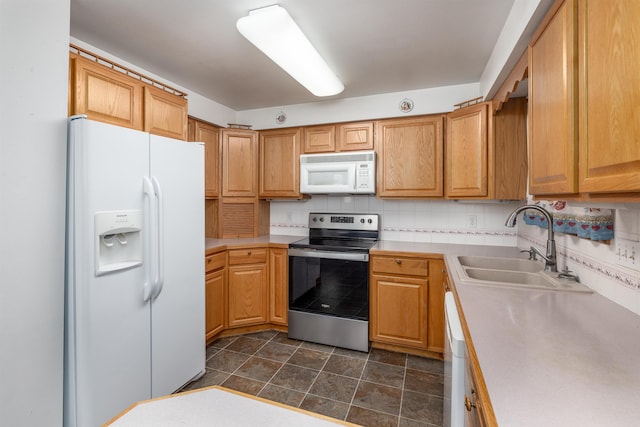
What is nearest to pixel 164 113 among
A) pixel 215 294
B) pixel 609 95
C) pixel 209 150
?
pixel 209 150

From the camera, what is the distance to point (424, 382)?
213cm

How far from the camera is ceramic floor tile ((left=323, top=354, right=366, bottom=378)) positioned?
225 centimetres

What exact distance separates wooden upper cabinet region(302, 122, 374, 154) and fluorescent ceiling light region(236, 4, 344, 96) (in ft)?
2.38

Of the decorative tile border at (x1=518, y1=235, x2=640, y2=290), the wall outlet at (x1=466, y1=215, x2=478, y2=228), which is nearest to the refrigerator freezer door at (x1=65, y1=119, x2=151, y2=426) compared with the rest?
the decorative tile border at (x1=518, y1=235, x2=640, y2=290)

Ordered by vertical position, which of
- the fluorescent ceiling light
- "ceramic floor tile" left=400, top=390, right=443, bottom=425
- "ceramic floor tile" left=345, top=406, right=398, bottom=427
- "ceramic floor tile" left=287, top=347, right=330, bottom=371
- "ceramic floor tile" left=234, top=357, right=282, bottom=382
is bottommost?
"ceramic floor tile" left=345, top=406, right=398, bottom=427

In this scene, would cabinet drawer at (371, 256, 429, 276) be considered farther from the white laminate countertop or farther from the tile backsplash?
the white laminate countertop

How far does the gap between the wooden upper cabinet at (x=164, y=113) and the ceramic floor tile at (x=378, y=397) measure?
2.26 metres

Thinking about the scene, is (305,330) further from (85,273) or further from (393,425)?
(85,273)

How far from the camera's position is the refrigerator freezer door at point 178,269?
183 centimetres

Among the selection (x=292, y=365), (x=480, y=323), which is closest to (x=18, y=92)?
(x=480, y=323)

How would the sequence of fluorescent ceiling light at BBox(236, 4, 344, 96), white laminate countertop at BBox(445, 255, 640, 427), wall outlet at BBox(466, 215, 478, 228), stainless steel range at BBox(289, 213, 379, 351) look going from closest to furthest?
white laminate countertop at BBox(445, 255, 640, 427), fluorescent ceiling light at BBox(236, 4, 344, 96), stainless steel range at BBox(289, 213, 379, 351), wall outlet at BBox(466, 215, 478, 228)

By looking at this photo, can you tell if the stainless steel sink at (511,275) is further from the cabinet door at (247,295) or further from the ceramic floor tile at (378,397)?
the cabinet door at (247,295)

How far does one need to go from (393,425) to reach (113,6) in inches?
109

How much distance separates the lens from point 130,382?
1660 mm
